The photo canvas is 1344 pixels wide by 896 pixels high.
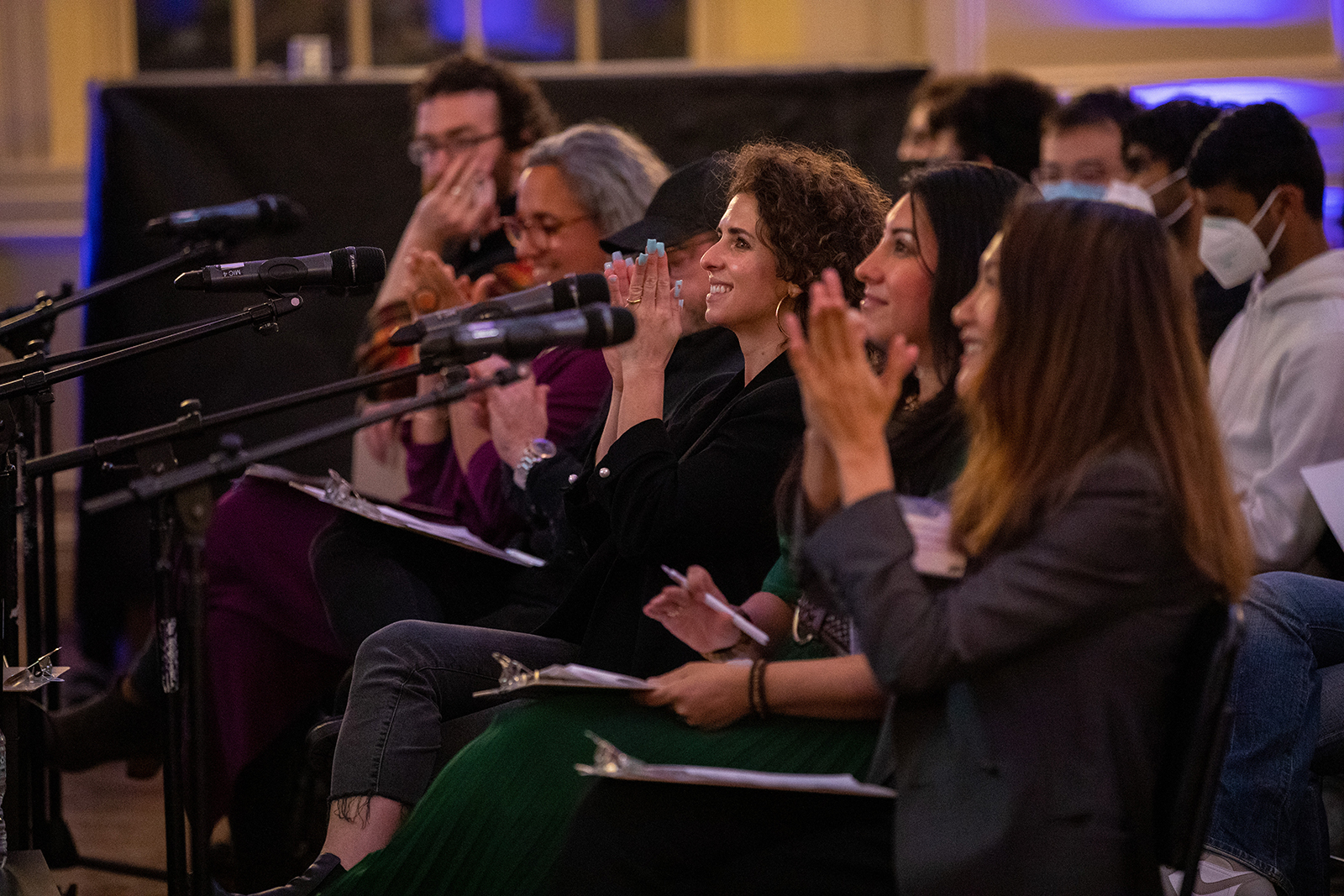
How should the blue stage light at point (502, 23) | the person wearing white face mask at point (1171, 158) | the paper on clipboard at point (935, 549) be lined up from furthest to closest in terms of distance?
1. the blue stage light at point (502, 23)
2. the person wearing white face mask at point (1171, 158)
3. the paper on clipboard at point (935, 549)

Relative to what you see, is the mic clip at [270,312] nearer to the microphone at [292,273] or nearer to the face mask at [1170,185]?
the microphone at [292,273]

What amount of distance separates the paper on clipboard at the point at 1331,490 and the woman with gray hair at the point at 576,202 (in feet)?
4.51

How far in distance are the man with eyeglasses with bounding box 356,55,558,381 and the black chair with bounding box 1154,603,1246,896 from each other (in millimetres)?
2260

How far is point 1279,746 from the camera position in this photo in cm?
192

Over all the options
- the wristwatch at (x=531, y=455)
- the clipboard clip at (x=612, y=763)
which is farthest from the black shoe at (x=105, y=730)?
the clipboard clip at (x=612, y=763)

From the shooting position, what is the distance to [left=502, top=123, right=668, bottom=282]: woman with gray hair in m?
2.88

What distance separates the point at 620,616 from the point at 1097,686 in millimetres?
833

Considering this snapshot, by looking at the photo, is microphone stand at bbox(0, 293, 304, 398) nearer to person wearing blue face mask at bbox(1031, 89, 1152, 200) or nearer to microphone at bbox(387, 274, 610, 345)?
microphone at bbox(387, 274, 610, 345)

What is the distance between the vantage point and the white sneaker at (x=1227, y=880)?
1.86 metres

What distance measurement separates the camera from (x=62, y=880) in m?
2.67

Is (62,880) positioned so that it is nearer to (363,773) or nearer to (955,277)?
(363,773)

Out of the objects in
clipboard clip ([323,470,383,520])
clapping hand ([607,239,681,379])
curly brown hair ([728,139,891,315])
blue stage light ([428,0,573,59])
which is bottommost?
clipboard clip ([323,470,383,520])

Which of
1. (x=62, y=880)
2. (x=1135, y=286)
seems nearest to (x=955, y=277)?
(x=1135, y=286)

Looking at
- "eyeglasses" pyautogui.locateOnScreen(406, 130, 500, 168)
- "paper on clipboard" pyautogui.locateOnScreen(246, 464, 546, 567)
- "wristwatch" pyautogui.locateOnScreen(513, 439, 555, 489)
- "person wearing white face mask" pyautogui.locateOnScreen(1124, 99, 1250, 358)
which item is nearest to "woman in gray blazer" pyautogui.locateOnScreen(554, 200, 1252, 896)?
"paper on clipboard" pyautogui.locateOnScreen(246, 464, 546, 567)
